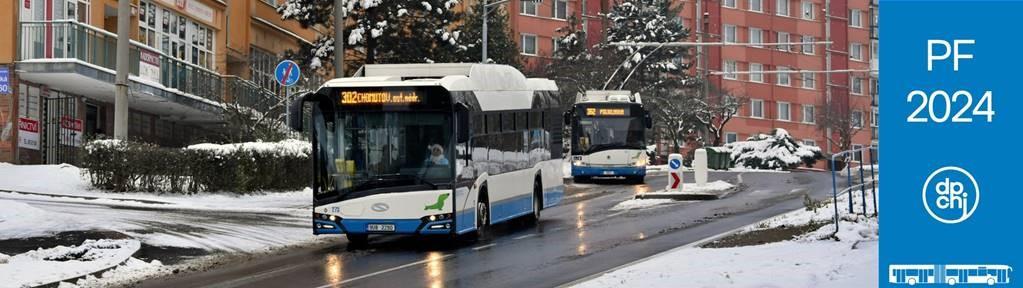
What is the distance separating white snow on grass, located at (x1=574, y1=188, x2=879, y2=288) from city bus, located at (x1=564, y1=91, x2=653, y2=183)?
2598 cm

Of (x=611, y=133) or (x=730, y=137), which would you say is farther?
(x=730, y=137)

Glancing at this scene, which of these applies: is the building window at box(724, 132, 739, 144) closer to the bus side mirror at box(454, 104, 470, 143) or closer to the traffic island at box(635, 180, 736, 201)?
the traffic island at box(635, 180, 736, 201)

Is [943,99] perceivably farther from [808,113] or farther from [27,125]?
[808,113]

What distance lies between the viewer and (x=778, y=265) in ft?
45.9

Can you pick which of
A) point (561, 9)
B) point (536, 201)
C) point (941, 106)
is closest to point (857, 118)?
point (561, 9)

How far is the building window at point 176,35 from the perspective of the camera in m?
40.5

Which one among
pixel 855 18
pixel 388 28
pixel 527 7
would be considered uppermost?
pixel 855 18

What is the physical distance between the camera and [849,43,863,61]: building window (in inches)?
4225

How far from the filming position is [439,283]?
601 inches

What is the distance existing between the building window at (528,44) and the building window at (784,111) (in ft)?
73.0

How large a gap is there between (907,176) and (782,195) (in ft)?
99.2

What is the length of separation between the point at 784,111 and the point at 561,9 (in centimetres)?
2123

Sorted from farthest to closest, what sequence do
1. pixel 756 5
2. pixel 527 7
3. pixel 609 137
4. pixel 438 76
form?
1. pixel 756 5
2. pixel 527 7
3. pixel 609 137
4. pixel 438 76

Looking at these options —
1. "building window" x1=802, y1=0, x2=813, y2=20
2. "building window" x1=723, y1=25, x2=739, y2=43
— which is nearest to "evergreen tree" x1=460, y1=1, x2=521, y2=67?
"building window" x1=723, y1=25, x2=739, y2=43
